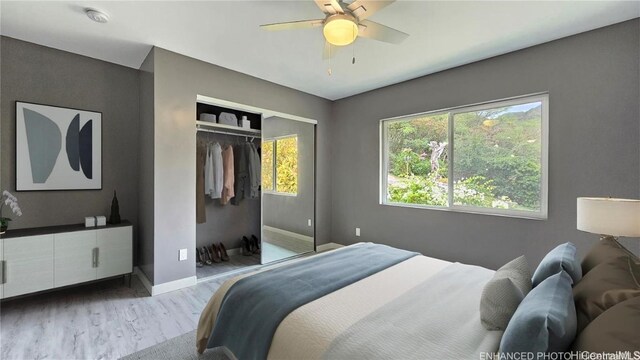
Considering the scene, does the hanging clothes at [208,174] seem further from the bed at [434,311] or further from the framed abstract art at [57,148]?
the bed at [434,311]

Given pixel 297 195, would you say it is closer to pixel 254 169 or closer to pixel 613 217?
pixel 254 169

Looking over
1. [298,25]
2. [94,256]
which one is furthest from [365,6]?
[94,256]

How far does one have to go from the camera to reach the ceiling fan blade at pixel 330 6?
1619 millimetres

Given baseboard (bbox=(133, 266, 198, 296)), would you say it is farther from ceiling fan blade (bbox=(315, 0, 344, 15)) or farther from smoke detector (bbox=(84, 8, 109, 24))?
ceiling fan blade (bbox=(315, 0, 344, 15))

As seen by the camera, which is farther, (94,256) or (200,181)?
(200,181)

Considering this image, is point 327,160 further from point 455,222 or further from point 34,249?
point 34,249

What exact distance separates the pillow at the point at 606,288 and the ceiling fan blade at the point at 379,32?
171cm

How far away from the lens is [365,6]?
5.54 ft

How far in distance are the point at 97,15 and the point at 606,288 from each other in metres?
3.59

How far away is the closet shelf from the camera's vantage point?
342cm

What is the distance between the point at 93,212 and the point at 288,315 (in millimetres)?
2978

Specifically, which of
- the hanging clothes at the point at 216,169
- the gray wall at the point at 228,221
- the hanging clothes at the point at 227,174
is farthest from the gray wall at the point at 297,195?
the hanging clothes at the point at 216,169

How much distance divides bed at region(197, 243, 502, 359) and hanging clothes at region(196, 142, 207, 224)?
2.03 meters

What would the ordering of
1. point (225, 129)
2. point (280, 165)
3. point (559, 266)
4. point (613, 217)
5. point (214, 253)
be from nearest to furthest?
point (559, 266), point (613, 217), point (225, 129), point (214, 253), point (280, 165)
